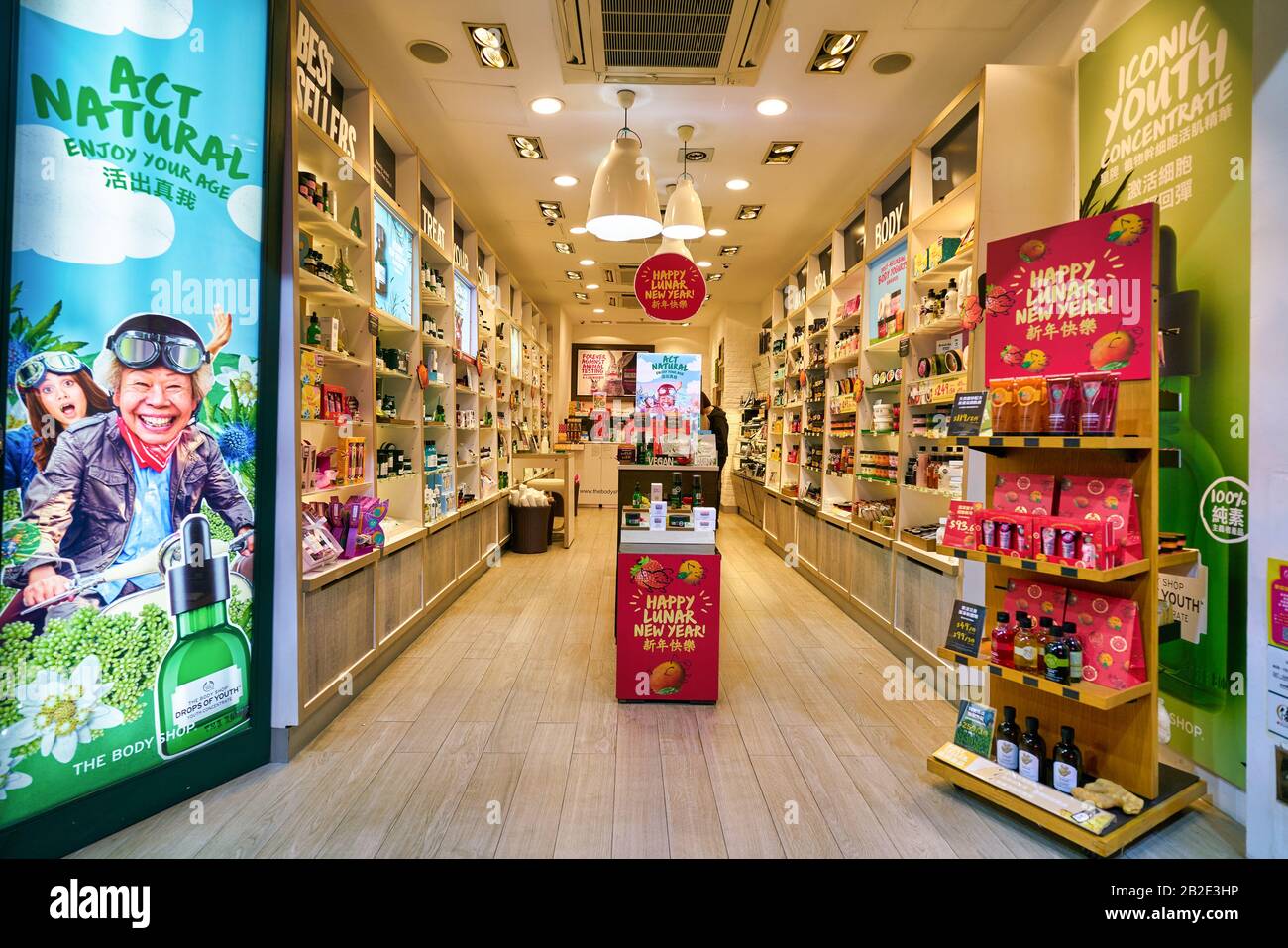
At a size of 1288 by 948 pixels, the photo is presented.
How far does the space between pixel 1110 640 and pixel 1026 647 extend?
11.0 inches

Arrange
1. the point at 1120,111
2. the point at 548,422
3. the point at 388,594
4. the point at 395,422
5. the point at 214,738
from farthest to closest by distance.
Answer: the point at 548,422 < the point at 395,422 < the point at 388,594 < the point at 1120,111 < the point at 214,738

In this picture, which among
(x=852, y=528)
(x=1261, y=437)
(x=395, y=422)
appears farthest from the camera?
(x=852, y=528)

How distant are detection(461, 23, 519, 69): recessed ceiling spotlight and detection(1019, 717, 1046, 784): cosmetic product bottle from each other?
4318 millimetres

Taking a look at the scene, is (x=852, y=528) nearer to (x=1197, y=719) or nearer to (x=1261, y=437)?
(x=1197, y=719)

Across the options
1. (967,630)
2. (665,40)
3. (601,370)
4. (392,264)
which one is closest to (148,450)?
(392,264)

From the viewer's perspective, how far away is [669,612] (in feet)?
11.4

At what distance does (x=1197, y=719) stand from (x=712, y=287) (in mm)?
8519

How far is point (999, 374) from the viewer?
104 inches

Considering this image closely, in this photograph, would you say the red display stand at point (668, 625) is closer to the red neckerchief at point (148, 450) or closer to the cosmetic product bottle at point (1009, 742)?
the cosmetic product bottle at point (1009, 742)

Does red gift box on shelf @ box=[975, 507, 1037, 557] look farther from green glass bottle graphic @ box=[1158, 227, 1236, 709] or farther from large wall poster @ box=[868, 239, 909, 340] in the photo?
large wall poster @ box=[868, 239, 909, 340]

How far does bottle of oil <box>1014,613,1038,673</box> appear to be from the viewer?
2404 mm

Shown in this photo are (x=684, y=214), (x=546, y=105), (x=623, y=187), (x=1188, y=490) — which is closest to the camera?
(x=1188, y=490)

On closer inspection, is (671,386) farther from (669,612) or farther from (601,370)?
(601,370)
